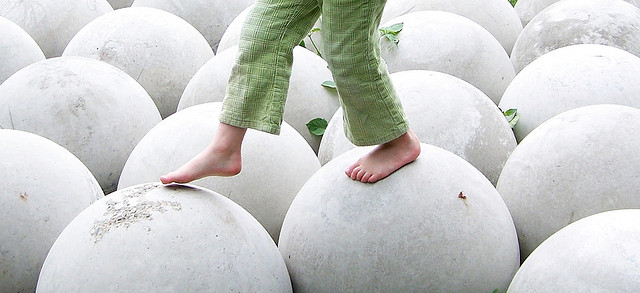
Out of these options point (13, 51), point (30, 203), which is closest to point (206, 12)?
point (13, 51)

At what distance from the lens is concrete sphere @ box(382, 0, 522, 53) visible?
283 inches

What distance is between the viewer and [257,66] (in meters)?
3.72

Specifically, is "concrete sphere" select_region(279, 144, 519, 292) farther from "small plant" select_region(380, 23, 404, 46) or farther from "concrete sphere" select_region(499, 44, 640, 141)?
"small plant" select_region(380, 23, 404, 46)

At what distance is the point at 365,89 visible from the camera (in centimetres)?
372

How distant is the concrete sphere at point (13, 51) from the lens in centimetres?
664

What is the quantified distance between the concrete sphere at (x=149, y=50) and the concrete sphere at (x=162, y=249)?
2.93 metres

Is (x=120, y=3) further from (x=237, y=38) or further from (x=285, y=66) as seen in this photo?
(x=285, y=66)

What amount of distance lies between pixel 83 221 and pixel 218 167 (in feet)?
1.86

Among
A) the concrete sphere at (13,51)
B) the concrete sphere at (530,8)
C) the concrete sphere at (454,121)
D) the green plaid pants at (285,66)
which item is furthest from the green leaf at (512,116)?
the concrete sphere at (13,51)

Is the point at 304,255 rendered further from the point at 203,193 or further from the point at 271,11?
the point at 271,11

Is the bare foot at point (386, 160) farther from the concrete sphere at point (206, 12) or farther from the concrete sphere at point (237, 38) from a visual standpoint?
the concrete sphere at point (206, 12)

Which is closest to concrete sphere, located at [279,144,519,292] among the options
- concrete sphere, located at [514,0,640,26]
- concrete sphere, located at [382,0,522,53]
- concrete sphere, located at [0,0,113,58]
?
concrete sphere, located at [382,0,522,53]

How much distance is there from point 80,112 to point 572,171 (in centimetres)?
282

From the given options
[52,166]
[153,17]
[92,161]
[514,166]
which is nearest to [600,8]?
[514,166]
